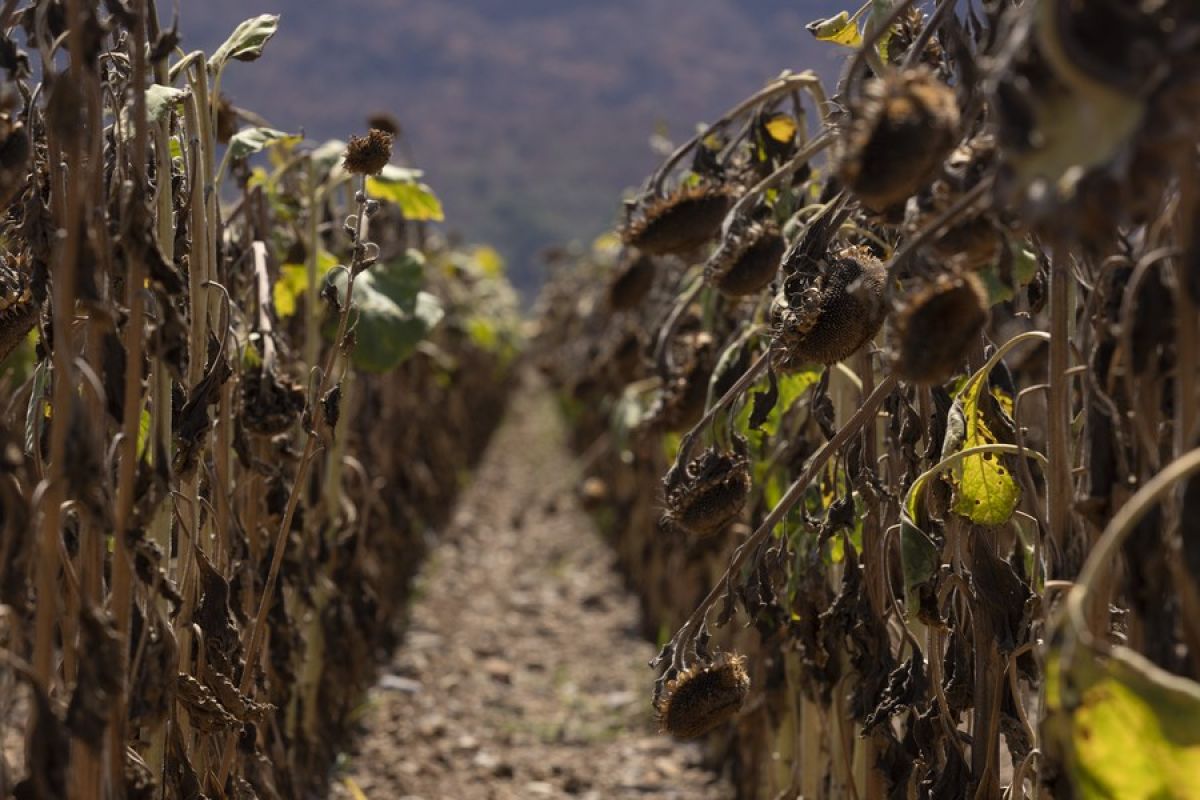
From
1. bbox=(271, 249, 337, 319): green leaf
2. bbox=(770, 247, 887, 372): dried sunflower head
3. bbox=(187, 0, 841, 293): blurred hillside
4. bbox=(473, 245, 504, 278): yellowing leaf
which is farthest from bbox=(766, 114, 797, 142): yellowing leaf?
bbox=(187, 0, 841, 293): blurred hillside

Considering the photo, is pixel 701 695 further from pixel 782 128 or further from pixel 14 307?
pixel 782 128

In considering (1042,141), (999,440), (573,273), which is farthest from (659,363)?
(573,273)

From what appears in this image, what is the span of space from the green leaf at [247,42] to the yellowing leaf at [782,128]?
844mm

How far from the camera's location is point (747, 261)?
1798mm

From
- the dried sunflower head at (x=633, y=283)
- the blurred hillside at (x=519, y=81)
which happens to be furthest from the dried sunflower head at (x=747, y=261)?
the blurred hillside at (x=519, y=81)

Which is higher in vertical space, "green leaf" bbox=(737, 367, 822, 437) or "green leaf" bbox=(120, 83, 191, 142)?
"green leaf" bbox=(120, 83, 191, 142)

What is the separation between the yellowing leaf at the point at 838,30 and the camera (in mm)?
1799

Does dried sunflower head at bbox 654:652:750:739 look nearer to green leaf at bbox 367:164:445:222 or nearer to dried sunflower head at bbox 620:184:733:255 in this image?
dried sunflower head at bbox 620:184:733:255

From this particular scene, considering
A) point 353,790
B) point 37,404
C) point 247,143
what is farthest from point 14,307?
Answer: point 353,790

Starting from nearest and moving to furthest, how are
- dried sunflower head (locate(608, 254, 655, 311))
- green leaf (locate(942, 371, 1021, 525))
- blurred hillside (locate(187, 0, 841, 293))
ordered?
green leaf (locate(942, 371, 1021, 525)) < dried sunflower head (locate(608, 254, 655, 311)) < blurred hillside (locate(187, 0, 841, 293))

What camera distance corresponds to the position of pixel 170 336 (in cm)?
119

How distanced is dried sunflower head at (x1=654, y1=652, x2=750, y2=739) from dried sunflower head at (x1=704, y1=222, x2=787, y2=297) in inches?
21.8

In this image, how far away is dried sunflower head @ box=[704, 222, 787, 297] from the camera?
1774mm

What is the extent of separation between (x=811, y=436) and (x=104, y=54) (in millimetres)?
1288
